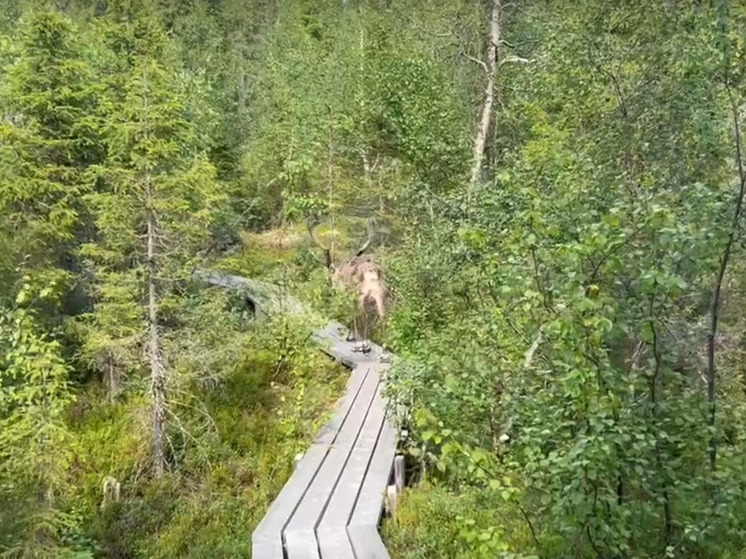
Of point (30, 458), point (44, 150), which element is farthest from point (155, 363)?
point (44, 150)

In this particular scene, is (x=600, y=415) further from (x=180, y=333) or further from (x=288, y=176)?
(x=288, y=176)

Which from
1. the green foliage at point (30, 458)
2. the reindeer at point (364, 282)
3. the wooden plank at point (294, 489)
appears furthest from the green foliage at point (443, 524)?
the reindeer at point (364, 282)

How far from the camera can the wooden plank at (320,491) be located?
18.3 ft

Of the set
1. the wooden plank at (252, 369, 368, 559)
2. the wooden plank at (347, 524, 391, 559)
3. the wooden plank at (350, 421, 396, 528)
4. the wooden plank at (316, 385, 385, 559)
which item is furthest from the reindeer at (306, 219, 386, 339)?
the wooden plank at (347, 524, 391, 559)

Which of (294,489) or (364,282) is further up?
(364,282)

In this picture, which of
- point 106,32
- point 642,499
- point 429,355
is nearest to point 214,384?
point 429,355

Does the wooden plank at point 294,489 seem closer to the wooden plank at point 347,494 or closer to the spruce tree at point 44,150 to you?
the wooden plank at point 347,494

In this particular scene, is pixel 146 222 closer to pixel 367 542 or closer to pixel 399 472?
pixel 399 472

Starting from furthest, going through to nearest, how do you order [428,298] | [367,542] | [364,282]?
[364,282]
[428,298]
[367,542]

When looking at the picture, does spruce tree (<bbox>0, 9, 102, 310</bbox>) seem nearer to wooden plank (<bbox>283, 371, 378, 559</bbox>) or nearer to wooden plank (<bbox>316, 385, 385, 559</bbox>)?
wooden plank (<bbox>283, 371, 378, 559</bbox>)

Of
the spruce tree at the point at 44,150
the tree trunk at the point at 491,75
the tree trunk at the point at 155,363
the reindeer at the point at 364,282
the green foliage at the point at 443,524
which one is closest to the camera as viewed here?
the green foliage at the point at 443,524

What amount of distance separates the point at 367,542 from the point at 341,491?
44.6 inches

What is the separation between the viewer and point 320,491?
6.70 meters

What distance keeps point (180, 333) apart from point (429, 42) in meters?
11.1
